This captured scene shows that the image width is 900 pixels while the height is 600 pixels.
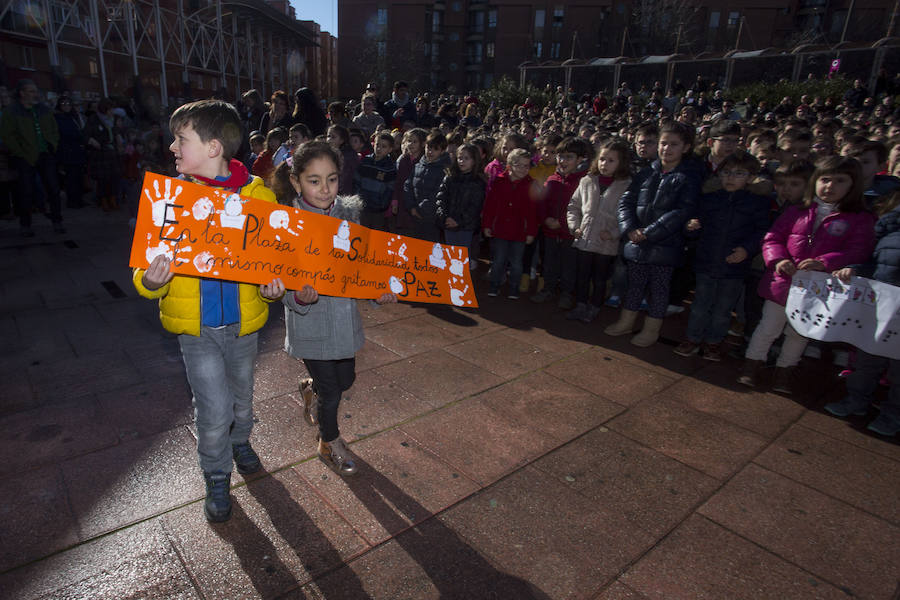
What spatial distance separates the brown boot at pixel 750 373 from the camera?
4.38m

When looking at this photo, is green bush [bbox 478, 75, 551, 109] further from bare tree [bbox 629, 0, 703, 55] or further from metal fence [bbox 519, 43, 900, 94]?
bare tree [bbox 629, 0, 703, 55]

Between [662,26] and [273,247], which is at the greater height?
[662,26]

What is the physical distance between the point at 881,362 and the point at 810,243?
965 mm

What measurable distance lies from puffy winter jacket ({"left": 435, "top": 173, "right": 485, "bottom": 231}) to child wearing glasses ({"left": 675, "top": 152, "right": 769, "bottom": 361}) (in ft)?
7.87

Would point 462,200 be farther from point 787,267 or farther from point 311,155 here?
point 311,155

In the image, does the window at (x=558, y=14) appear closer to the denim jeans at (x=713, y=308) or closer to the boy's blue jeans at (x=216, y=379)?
the denim jeans at (x=713, y=308)

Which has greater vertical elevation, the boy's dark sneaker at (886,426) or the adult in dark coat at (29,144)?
the adult in dark coat at (29,144)

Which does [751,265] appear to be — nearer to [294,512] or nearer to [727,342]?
[727,342]

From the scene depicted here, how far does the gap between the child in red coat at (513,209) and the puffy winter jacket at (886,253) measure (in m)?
3.09

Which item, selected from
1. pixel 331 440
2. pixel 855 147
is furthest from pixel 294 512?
pixel 855 147

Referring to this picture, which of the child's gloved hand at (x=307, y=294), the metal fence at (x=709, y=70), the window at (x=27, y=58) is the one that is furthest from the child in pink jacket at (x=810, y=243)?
the window at (x=27, y=58)

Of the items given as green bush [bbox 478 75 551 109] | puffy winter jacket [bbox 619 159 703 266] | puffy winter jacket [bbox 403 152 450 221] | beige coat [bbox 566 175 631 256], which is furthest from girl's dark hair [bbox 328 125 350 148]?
green bush [bbox 478 75 551 109]

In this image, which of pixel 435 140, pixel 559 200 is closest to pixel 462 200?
pixel 435 140

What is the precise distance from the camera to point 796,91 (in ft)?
64.3
